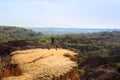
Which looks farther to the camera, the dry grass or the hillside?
the hillside

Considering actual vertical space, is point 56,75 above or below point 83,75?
above

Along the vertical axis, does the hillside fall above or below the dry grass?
below

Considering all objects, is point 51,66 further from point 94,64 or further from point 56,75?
point 94,64

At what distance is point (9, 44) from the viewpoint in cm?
5647

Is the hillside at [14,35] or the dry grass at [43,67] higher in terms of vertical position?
the dry grass at [43,67]

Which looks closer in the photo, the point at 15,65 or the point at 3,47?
the point at 15,65

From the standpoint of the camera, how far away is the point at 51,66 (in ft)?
38.0

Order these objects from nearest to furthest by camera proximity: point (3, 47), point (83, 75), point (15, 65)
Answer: point (15, 65), point (83, 75), point (3, 47)

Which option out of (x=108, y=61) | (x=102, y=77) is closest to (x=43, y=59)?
(x=102, y=77)

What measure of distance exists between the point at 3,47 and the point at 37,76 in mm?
45141

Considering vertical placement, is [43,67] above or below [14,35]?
above

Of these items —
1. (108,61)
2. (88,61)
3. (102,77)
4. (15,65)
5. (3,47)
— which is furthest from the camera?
(3,47)

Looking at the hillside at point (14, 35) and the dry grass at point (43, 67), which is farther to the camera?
the hillside at point (14, 35)

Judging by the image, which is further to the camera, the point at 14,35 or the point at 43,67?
the point at 14,35
